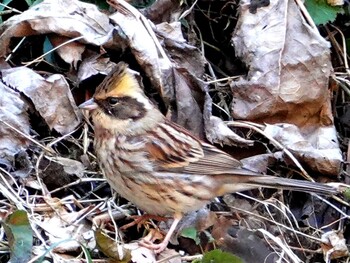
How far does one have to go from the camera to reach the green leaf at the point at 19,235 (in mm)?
4195

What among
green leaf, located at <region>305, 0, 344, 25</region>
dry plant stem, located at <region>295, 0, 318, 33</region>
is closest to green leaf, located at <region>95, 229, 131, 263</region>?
dry plant stem, located at <region>295, 0, 318, 33</region>

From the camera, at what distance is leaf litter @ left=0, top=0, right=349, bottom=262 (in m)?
4.77

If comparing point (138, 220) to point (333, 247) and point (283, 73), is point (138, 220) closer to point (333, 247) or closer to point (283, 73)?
point (333, 247)

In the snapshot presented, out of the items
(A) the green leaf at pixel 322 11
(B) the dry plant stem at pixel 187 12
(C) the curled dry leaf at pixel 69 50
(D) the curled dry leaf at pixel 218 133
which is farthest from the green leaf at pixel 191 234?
(A) the green leaf at pixel 322 11

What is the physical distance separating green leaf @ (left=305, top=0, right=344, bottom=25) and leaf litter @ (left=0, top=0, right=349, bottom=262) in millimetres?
129

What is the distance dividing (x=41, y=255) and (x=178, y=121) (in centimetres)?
135

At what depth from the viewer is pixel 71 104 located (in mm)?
5176

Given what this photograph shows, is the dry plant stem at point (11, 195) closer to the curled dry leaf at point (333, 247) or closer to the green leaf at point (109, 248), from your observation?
the green leaf at point (109, 248)

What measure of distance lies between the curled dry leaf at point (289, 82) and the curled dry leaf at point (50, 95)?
90 cm

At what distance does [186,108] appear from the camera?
17.2ft

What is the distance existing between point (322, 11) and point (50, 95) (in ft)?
5.53

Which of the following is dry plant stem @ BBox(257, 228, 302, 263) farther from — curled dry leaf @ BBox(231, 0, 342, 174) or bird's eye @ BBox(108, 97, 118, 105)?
bird's eye @ BBox(108, 97, 118, 105)

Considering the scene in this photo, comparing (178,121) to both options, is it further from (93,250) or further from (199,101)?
(93,250)

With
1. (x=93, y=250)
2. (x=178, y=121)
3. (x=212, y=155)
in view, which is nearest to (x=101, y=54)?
(x=178, y=121)
